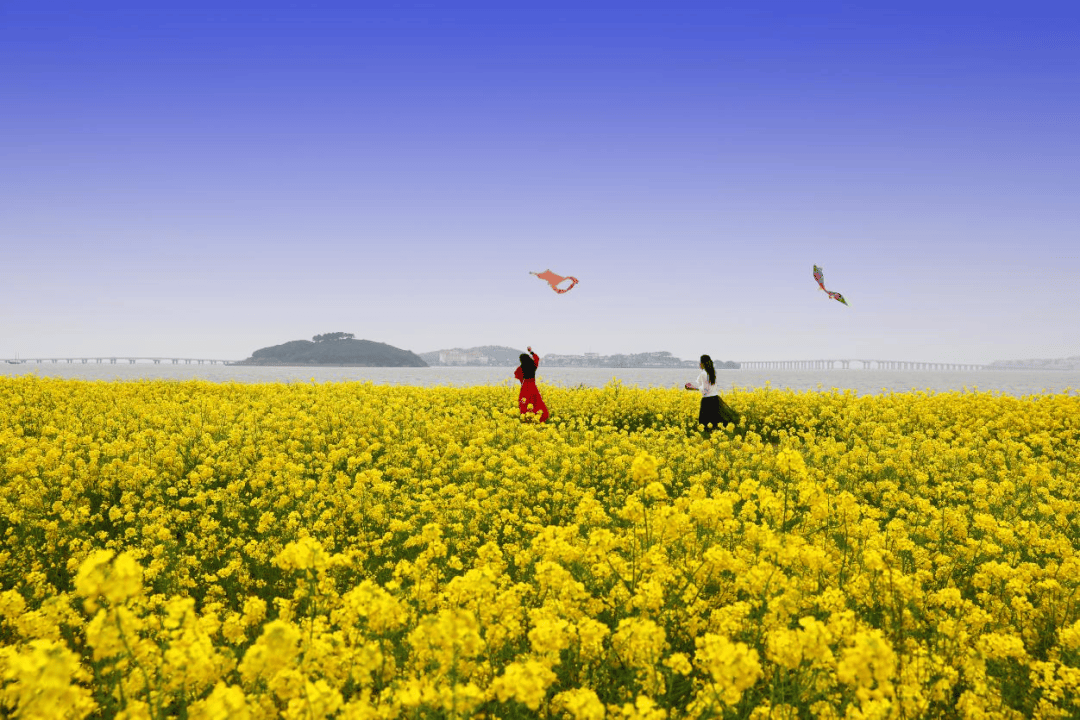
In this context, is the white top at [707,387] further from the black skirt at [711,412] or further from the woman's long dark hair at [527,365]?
the woman's long dark hair at [527,365]

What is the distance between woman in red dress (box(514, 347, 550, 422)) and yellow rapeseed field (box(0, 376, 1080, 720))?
10.0ft

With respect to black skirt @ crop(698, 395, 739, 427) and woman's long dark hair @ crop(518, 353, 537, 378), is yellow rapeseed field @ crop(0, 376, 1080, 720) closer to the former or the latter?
black skirt @ crop(698, 395, 739, 427)

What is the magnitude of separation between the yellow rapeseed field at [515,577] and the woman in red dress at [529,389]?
3053 mm

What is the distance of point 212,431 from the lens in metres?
12.5

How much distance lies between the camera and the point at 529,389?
1709 centimetres

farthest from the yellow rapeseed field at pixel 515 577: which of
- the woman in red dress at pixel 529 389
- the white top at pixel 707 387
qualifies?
the woman in red dress at pixel 529 389

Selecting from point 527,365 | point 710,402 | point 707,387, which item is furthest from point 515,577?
point 710,402

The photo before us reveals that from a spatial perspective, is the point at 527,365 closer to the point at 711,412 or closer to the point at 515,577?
the point at 711,412

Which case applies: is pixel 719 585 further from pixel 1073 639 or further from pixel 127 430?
pixel 127 430

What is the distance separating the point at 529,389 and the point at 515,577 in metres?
10.8

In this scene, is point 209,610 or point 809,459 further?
point 809,459

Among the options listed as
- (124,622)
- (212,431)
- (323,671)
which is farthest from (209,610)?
(212,431)

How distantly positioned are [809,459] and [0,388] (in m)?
22.6

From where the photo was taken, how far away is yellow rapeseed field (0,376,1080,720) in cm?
328
